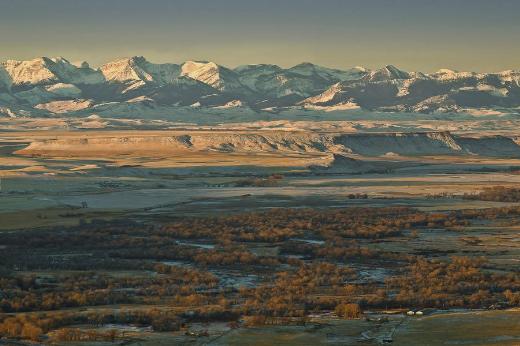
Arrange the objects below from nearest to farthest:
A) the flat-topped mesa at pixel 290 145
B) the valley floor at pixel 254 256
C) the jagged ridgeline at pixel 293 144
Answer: the valley floor at pixel 254 256 → the flat-topped mesa at pixel 290 145 → the jagged ridgeline at pixel 293 144

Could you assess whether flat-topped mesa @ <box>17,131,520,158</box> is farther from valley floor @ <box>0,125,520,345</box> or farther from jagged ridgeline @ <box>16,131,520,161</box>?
valley floor @ <box>0,125,520,345</box>

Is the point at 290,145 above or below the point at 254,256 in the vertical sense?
above

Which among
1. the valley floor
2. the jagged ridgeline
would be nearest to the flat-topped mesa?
the jagged ridgeline

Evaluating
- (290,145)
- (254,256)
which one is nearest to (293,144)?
(290,145)

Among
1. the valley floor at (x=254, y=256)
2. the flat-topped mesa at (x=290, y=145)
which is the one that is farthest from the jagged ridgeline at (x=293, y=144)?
the valley floor at (x=254, y=256)

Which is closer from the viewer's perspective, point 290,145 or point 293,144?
point 290,145

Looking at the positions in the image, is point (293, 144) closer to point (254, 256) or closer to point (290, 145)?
point (290, 145)

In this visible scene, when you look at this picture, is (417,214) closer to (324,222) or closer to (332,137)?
(324,222)

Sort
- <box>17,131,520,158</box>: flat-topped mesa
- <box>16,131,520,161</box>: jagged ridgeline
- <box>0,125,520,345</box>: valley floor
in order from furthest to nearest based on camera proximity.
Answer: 1. <box>16,131,520,161</box>: jagged ridgeline
2. <box>17,131,520,158</box>: flat-topped mesa
3. <box>0,125,520,345</box>: valley floor

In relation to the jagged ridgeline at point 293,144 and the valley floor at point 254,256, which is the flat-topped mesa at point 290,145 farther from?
the valley floor at point 254,256

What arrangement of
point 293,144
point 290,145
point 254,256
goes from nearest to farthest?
1. point 254,256
2. point 290,145
3. point 293,144

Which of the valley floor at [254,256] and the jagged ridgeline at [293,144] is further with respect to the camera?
the jagged ridgeline at [293,144]
